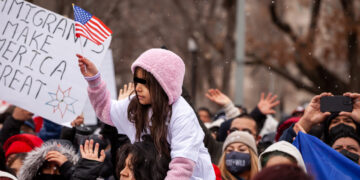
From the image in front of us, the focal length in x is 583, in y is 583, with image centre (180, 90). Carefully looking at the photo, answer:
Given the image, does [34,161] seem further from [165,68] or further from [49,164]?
[165,68]

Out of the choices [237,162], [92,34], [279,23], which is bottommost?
[237,162]

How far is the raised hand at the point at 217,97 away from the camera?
750 centimetres

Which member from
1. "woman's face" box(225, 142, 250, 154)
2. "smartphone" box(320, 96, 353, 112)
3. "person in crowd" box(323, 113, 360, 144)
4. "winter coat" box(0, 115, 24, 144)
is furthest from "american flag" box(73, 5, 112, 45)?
"person in crowd" box(323, 113, 360, 144)

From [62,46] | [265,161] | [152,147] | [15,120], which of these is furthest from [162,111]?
[15,120]

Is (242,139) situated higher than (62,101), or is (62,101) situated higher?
(62,101)

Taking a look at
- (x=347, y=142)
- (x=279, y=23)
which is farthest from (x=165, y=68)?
(x=279, y=23)

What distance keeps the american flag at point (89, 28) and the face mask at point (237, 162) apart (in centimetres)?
159

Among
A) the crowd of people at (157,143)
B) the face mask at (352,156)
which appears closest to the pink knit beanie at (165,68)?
the crowd of people at (157,143)

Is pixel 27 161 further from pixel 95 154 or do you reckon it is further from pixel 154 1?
pixel 154 1

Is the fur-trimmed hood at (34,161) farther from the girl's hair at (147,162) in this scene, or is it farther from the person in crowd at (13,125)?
the person in crowd at (13,125)

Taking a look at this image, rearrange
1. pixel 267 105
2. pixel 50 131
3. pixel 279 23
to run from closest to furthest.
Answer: pixel 50 131, pixel 267 105, pixel 279 23

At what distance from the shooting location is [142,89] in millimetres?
3982

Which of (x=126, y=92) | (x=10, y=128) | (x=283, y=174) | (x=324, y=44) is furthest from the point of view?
(x=324, y=44)

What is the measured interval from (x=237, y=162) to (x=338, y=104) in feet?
3.55
